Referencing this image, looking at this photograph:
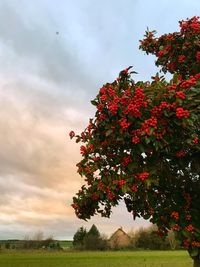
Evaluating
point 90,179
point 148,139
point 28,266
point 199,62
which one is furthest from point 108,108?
point 28,266

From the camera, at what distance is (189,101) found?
33.1 feet

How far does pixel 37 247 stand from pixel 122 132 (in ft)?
310

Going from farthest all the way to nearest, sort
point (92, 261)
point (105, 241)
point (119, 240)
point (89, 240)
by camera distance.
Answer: point (119, 240), point (105, 241), point (89, 240), point (92, 261)

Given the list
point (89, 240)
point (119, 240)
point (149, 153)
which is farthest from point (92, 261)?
point (119, 240)

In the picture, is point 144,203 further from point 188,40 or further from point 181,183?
point 188,40

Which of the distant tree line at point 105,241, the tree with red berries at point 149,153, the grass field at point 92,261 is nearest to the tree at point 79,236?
the distant tree line at point 105,241

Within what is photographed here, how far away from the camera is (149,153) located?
10.5m

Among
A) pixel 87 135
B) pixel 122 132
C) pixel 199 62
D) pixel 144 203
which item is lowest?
pixel 144 203

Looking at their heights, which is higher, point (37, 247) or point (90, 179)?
point (37, 247)

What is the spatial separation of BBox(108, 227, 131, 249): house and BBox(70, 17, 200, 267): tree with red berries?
343 feet

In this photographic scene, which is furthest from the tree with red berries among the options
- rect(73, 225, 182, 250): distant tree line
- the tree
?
the tree

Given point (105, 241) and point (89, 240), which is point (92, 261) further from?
point (105, 241)

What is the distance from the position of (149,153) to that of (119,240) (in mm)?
117709

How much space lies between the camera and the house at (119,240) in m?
116
